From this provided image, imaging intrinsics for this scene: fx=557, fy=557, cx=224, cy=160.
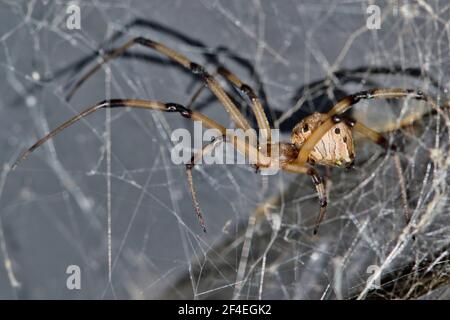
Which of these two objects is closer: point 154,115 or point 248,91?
point 248,91

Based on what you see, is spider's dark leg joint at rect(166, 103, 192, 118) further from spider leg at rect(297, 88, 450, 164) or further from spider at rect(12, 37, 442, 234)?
spider leg at rect(297, 88, 450, 164)

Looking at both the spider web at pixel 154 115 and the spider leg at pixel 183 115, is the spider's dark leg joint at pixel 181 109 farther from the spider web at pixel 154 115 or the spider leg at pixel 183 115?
the spider web at pixel 154 115

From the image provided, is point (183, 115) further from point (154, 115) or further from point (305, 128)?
point (154, 115)

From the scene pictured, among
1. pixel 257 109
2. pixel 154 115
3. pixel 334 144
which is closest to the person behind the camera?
pixel 334 144

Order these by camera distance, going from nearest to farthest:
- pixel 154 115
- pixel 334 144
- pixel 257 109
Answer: pixel 334 144 < pixel 257 109 < pixel 154 115

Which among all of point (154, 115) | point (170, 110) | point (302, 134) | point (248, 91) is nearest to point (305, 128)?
point (302, 134)

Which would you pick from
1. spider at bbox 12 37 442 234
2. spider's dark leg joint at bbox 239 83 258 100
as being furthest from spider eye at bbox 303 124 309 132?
spider's dark leg joint at bbox 239 83 258 100
